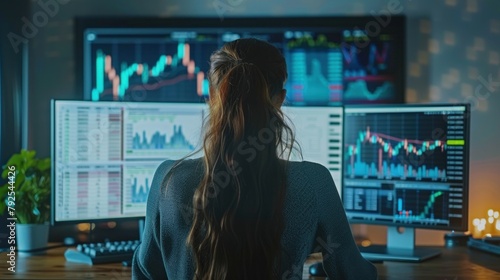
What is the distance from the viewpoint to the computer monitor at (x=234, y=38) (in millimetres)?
2277

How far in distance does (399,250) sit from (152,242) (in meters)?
0.95

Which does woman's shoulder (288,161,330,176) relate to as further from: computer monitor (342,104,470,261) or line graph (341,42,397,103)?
line graph (341,42,397,103)

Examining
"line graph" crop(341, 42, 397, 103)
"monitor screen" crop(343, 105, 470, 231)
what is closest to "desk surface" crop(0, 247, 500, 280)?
"monitor screen" crop(343, 105, 470, 231)

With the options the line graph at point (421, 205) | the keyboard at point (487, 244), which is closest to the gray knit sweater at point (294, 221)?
the line graph at point (421, 205)

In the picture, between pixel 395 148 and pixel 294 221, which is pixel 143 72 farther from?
pixel 294 221

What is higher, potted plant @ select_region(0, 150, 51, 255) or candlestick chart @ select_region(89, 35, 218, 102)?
candlestick chart @ select_region(89, 35, 218, 102)

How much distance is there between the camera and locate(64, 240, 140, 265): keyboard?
1.89m

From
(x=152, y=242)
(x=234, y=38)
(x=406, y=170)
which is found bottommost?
(x=152, y=242)

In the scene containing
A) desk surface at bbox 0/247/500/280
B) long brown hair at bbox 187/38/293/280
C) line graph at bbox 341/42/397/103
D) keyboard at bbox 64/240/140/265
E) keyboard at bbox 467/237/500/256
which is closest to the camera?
long brown hair at bbox 187/38/293/280

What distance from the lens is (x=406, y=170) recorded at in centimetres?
200

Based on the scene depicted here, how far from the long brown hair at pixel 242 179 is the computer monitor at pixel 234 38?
101 centimetres

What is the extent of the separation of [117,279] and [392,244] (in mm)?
898

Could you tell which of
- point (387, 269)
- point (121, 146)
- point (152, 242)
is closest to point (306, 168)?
point (152, 242)

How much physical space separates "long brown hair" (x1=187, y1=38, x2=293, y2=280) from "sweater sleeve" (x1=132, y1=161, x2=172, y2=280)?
110 millimetres
